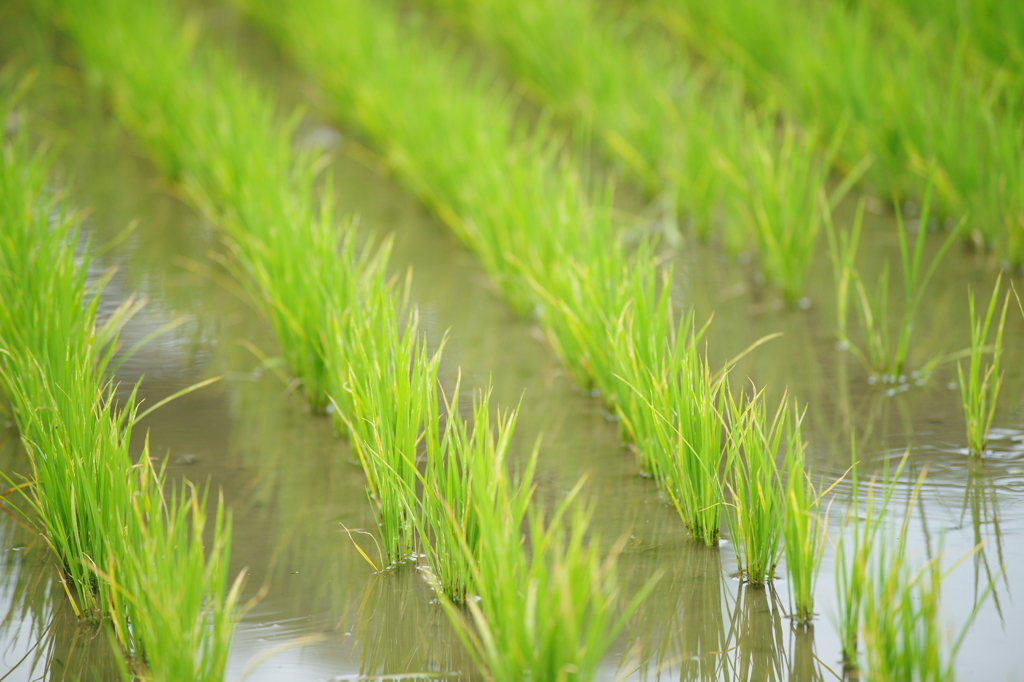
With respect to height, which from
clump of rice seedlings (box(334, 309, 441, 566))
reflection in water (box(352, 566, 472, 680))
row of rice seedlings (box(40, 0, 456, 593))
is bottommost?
reflection in water (box(352, 566, 472, 680))

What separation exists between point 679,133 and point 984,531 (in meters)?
1.96

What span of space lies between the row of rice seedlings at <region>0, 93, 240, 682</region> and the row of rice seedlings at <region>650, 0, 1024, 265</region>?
185 cm

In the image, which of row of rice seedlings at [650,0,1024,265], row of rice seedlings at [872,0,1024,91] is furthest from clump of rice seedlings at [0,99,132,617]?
row of rice seedlings at [872,0,1024,91]

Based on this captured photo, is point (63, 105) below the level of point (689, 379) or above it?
above

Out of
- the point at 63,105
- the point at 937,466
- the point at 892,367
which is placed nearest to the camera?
the point at 937,466

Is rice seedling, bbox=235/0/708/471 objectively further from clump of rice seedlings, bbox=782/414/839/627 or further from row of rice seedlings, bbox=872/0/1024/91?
row of rice seedlings, bbox=872/0/1024/91

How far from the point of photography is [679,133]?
10.7 feet

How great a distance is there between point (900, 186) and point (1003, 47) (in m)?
0.89

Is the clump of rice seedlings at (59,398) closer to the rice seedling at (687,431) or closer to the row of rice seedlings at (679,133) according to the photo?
the rice seedling at (687,431)

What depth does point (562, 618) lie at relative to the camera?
116 cm

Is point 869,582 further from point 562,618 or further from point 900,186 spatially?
point 900,186

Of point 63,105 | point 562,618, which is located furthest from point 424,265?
point 63,105

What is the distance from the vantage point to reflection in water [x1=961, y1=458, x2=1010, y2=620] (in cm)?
156

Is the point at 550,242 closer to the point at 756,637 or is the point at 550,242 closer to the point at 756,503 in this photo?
the point at 756,503
